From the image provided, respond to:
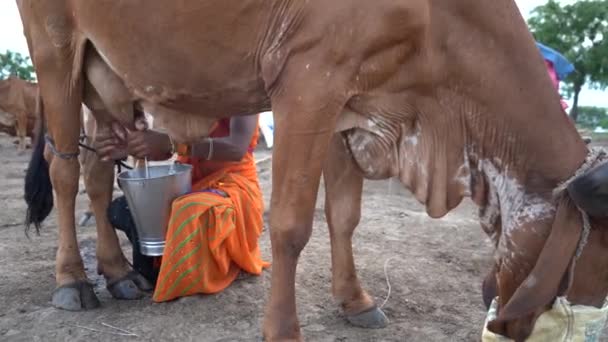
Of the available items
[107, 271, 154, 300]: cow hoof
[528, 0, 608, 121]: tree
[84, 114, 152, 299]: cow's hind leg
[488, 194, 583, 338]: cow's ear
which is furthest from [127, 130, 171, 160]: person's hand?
[528, 0, 608, 121]: tree

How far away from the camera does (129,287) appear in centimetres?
304

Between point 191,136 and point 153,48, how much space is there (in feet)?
1.56

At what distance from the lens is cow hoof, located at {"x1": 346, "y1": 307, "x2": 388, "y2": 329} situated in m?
2.70

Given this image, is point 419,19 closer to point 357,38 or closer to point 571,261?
point 357,38

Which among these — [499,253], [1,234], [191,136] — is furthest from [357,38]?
[1,234]

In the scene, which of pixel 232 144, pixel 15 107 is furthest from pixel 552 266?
pixel 15 107

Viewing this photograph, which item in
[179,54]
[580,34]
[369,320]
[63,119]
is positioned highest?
[580,34]

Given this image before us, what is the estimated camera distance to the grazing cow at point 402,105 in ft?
6.40

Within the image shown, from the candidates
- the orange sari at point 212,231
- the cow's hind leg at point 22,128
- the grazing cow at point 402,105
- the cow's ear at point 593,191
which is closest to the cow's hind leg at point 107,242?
the orange sari at point 212,231

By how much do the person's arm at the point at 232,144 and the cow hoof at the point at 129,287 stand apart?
2.33 ft

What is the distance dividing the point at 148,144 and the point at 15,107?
1321 centimetres

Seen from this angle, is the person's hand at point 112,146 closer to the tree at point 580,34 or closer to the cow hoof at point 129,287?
the cow hoof at point 129,287

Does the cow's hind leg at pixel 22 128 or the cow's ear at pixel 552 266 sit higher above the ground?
the cow's hind leg at pixel 22 128

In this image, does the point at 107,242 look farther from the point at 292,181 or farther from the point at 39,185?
the point at 292,181
